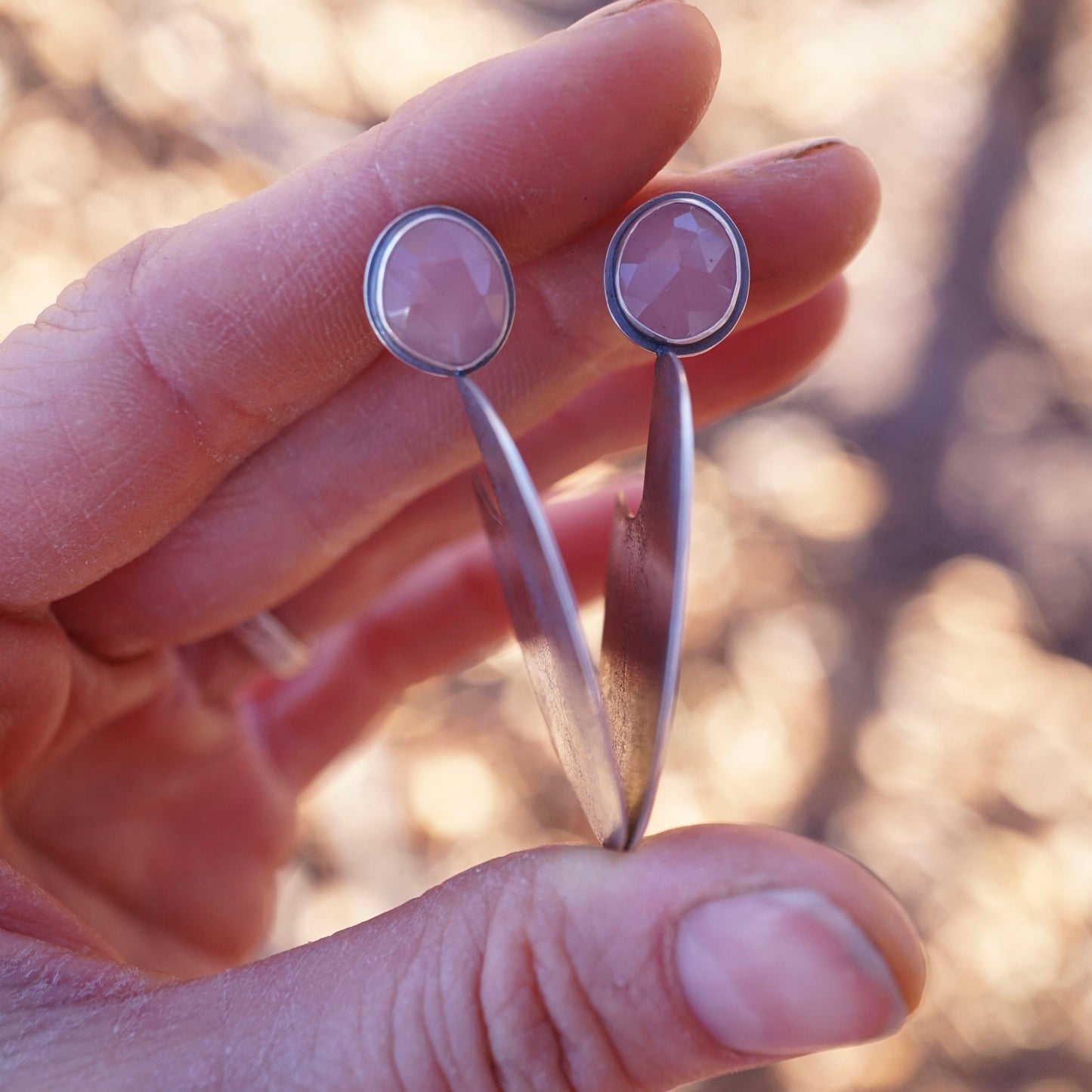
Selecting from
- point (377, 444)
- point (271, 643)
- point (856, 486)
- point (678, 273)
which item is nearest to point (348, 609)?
point (271, 643)

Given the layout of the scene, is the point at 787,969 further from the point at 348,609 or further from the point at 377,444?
the point at 348,609

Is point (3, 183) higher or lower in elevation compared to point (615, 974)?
higher

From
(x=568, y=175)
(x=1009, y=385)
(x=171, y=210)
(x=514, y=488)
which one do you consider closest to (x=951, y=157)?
(x=1009, y=385)

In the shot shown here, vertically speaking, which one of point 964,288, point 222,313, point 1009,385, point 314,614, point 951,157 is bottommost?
point 1009,385

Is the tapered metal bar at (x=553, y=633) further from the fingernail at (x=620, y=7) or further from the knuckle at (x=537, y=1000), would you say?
the fingernail at (x=620, y=7)

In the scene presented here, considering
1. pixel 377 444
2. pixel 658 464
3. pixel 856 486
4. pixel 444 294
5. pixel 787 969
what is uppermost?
pixel 444 294

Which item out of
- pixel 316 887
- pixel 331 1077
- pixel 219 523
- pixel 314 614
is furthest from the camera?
pixel 316 887

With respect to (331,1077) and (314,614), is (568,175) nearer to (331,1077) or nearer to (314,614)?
(314,614)
